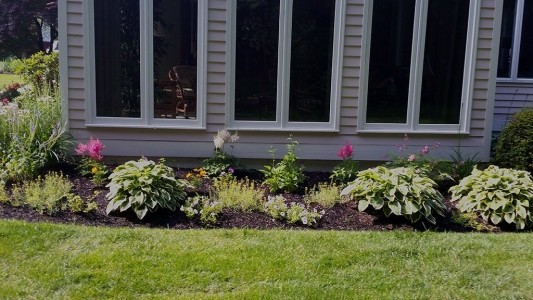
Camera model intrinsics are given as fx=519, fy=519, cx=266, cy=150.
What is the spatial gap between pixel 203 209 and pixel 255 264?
1.16 m

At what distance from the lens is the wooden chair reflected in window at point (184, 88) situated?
655cm

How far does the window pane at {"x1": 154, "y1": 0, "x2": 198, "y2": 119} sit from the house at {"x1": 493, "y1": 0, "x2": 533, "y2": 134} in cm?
505

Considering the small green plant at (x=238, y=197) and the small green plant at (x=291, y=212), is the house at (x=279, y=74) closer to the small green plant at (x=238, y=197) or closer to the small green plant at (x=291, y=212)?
the small green plant at (x=238, y=197)

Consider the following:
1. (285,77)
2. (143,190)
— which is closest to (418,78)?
(285,77)

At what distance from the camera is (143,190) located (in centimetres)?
495

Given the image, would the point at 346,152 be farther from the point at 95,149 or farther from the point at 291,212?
the point at 95,149

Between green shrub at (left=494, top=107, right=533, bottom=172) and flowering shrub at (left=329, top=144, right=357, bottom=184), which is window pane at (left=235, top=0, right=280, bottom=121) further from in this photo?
green shrub at (left=494, top=107, right=533, bottom=172)

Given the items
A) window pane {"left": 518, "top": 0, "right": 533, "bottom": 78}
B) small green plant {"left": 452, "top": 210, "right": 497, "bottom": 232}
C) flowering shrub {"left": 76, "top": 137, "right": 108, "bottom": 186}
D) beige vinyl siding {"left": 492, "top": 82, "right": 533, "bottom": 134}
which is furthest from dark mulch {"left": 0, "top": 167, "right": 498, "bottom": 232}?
window pane {"left": 518, "top": 0, "right": 533, "bottom": 78}

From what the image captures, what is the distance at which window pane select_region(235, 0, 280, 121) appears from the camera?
650 centimetres

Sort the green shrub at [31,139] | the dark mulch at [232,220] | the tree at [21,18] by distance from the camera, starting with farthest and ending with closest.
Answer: the tree at [21,18] → the green shrub at [31,139] → the dark mulch at [232,220]

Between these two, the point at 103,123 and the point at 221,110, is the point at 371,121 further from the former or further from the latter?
the point at 103,123

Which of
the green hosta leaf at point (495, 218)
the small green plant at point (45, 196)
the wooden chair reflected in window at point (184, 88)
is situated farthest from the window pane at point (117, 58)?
the green hosta leaf at point (495, 218)

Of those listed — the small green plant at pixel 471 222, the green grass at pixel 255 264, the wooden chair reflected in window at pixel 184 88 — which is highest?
the wooden chair reflected in window at pixel 184 88

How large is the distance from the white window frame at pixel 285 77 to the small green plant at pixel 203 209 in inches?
67.3
